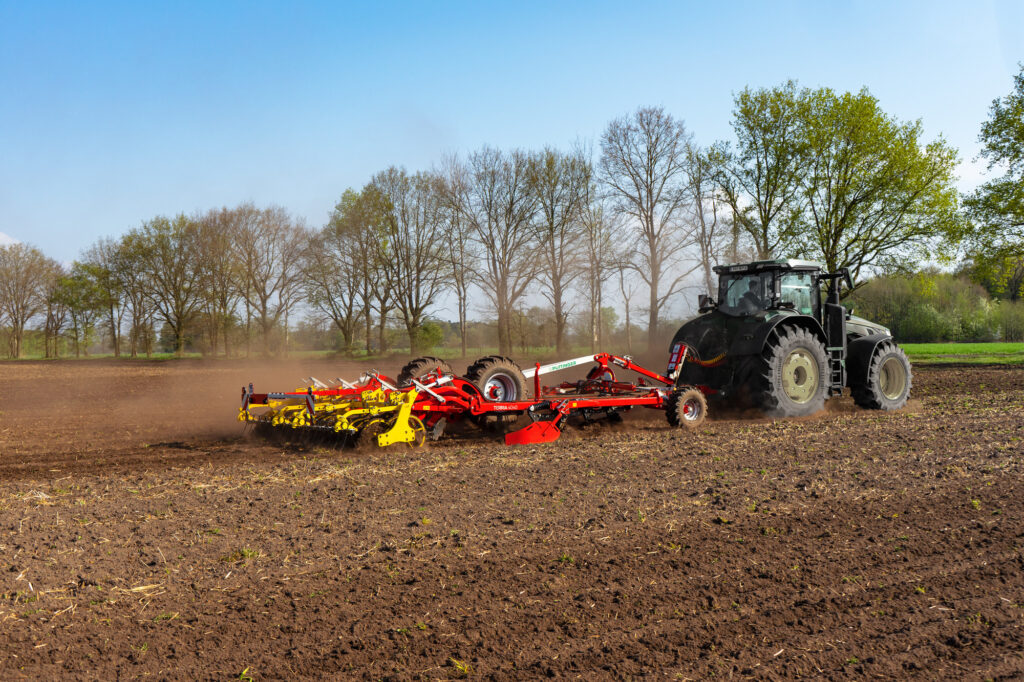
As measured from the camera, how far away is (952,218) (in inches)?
1091

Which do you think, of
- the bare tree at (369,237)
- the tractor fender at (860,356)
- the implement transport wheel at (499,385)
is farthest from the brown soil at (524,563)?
the bare tree at (369,237)

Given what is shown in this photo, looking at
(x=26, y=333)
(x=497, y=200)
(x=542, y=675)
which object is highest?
(x=497, y=200)

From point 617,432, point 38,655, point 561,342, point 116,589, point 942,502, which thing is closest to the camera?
point 38,655

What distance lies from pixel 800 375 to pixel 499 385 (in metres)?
4.67

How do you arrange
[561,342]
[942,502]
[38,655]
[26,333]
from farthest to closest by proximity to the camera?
[26,333]
[561,342]
[942,502]
[38,655]

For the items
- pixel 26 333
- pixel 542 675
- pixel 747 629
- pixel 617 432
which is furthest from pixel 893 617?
pixel 26 333

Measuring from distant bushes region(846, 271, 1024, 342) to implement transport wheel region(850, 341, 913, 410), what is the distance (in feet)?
148

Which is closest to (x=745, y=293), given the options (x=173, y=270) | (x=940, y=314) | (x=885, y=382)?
(x=885, y=382)

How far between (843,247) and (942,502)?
26.1 metres

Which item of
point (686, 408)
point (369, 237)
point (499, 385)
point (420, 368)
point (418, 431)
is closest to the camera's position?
point (418, 431)

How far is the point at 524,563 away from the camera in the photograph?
14.8 ft

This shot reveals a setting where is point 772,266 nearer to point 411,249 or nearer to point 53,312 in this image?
point 411,249

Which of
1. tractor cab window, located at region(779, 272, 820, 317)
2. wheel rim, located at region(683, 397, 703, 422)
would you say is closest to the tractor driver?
tractor cab window, located at region(779, 272, 820, 317)

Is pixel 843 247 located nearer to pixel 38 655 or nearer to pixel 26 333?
pixel 38 655
